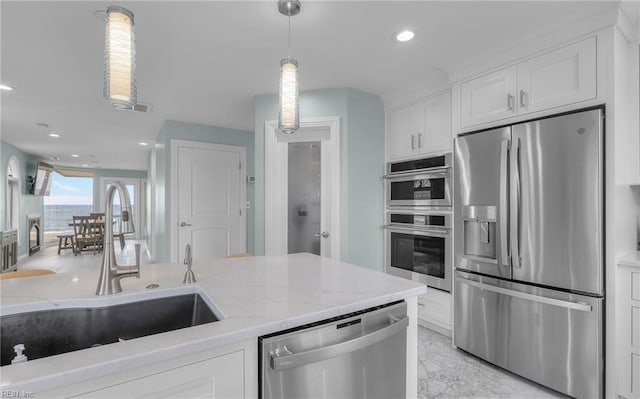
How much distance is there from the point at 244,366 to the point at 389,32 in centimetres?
215

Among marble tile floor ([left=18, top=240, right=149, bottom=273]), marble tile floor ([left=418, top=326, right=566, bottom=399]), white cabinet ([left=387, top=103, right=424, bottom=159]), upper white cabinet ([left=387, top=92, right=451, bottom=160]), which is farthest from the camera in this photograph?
marble tile floor ([left=18, top=240, right=149, bottom=273])

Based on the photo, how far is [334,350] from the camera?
3.41 feet

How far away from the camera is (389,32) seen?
2098 millimetres

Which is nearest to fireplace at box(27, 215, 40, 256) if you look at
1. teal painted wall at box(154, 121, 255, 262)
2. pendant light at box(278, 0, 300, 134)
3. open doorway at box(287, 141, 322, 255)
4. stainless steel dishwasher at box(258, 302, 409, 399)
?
teal painted wall at box(154, 121, 255, 262)

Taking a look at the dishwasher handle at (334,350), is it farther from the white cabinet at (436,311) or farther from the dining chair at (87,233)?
the dining chair at (87,233)

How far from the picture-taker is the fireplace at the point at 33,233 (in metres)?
7.27

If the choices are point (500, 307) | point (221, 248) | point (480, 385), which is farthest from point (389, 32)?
point (221, 248)

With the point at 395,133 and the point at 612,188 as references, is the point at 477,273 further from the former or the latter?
the point at 395,133

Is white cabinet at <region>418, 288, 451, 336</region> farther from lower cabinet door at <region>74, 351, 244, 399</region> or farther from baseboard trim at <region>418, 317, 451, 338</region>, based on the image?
lower cabinet door at <region>74, 351, 244, 399</region>

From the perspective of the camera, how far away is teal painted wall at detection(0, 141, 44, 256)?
5.80m

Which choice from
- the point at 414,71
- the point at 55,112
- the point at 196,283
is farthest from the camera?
the point at 55,112

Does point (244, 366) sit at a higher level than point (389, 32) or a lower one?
lower

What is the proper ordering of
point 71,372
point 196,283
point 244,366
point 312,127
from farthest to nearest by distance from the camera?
point 312,127 < point 196,283 < point 244,366 < point 71,372

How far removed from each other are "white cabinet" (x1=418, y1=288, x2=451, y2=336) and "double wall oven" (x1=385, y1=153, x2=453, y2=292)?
0.09 m
